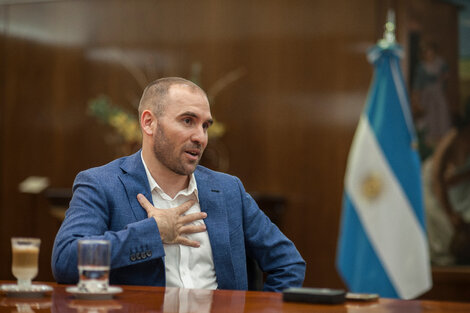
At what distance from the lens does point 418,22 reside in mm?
5555

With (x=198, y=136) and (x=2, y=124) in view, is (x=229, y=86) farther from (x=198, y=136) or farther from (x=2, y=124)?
(x=198, y=136)

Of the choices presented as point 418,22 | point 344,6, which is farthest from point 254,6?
point 418,22

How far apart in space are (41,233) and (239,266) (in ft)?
14.7

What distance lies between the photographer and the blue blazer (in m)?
2.20

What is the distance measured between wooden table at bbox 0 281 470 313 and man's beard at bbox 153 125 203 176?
0.76m

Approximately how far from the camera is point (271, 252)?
8.30 ft

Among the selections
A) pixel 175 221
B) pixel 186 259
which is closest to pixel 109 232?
pixel 175 221

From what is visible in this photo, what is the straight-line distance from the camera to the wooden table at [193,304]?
1575mm

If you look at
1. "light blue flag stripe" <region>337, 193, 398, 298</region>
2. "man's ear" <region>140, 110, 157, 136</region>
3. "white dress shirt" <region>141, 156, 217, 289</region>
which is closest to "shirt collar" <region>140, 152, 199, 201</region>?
"white dress shirt" <region>141, 156, 217, 289</region>

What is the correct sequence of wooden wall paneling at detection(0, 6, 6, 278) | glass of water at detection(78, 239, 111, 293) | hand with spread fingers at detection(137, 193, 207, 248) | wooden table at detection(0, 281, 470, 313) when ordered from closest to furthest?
wooden table at detection(0, 281, 470, 313) → glass of water at detection(78, 239, 111, 293) → hand with spread fingers at detection(137, 193, 207, 248) → wooden wall paneling at detection(0, 6, 6, 278)

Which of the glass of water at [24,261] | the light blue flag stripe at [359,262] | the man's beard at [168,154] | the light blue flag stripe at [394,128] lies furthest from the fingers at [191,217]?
the light blue flag stripe at [394,128]

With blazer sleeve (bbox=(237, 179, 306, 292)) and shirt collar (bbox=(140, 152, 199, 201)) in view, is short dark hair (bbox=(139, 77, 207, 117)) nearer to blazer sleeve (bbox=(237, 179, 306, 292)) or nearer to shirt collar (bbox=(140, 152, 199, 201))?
shirt collar (bbox=(140, 152, 199, 201))

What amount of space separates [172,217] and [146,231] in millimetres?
131

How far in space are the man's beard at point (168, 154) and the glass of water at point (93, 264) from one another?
854 mm
